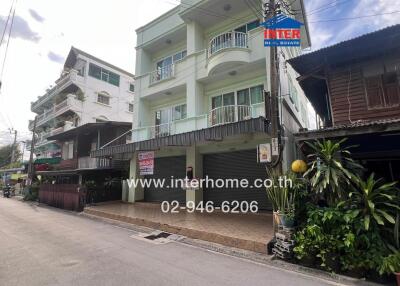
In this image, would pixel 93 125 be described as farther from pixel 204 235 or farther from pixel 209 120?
pixel 204 235

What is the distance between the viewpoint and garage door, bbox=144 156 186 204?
13.7 m

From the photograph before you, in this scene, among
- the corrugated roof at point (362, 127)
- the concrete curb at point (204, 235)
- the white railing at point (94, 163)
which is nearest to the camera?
the corrugated roof at point (362, 127)

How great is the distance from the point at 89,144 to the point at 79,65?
11.5 meters

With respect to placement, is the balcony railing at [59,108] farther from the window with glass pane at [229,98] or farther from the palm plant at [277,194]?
the palm plant at [277,194]

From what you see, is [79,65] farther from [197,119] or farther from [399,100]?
[399,100]

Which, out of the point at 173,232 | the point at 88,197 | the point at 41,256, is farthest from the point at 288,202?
the point at 88,197

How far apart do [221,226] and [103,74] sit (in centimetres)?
2585

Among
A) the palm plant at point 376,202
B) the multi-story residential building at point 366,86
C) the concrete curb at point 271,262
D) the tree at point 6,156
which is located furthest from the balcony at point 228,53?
the tree at point 6,156

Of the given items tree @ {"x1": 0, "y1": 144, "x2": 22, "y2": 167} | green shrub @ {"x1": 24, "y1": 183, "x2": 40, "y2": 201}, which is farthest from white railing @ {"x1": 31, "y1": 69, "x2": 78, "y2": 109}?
tree @ {"x1": 0, "y1": 144, "x2": 22, "y2": 167}

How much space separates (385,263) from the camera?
14.3 feet

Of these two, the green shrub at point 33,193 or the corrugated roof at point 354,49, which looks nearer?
the corrugated roof at point 354,49

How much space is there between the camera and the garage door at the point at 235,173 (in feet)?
34.9

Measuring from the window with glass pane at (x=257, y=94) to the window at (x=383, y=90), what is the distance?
411cm

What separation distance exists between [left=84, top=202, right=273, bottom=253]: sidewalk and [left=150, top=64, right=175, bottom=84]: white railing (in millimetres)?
8273
